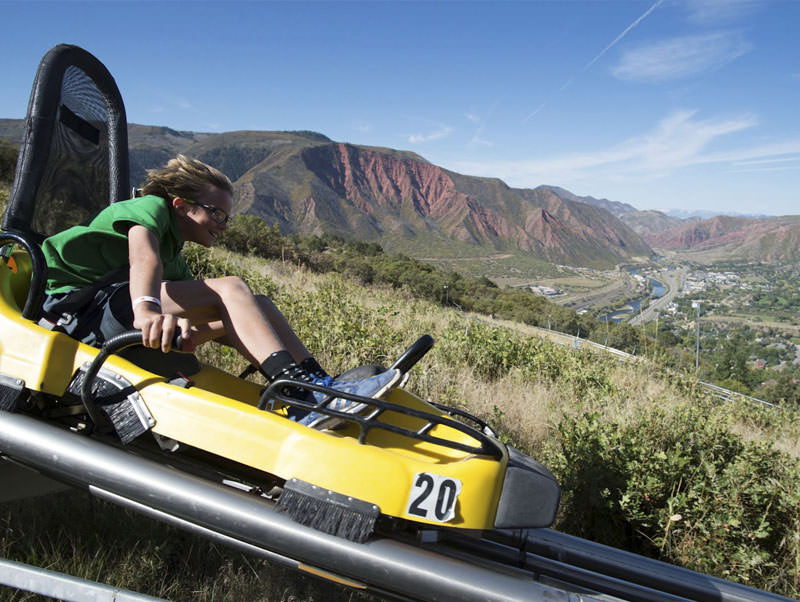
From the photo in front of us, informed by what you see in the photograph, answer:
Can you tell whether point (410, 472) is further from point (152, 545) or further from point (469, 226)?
point (469, 226)

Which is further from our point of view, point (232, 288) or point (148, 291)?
point (232, 288)

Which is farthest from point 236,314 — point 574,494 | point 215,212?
point 574,494

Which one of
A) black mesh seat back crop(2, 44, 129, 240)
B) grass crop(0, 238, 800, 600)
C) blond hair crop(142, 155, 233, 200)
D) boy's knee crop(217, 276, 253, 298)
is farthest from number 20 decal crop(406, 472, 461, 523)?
black mesh seat back crop(2, 44, 129, 240)

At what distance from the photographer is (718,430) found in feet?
10.3

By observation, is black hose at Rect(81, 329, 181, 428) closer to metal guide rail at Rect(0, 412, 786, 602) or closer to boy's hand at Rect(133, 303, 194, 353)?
boy's hand at Rect(133, 303, 194, 353)

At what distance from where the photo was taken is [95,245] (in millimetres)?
2342

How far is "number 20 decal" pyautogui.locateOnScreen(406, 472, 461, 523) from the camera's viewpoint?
170cm

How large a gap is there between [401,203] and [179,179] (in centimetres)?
12743

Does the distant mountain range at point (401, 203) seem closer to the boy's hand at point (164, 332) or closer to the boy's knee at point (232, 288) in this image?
the boy's knee at point (232, 288)

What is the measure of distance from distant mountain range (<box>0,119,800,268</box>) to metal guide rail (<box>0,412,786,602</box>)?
86082 mm

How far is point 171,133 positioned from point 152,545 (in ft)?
542

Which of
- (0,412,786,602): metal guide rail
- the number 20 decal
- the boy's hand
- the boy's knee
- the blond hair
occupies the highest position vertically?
the blond hair

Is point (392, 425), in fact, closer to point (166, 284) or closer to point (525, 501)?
point (525, 501)

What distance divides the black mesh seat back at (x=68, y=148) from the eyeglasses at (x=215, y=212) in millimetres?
757
